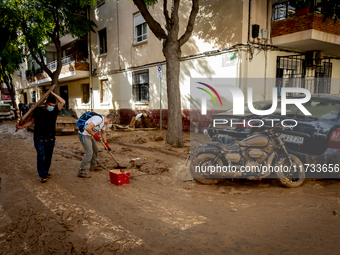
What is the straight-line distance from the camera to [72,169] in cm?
636

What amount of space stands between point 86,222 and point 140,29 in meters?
13.2

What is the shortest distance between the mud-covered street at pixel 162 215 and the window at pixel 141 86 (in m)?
9.07

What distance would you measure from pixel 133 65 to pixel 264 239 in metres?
13.5

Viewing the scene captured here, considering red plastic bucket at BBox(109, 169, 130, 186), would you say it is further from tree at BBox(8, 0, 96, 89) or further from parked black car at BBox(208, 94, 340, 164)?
tree at BBox(8, 0, 96, 89)

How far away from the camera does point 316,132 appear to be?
4.80 meters

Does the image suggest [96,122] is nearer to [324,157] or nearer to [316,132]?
[316,132]

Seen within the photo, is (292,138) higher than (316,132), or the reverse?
(316,132)

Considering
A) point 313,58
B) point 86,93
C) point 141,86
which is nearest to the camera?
point 313,58

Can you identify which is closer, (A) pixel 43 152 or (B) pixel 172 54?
(A) pixel 43 152

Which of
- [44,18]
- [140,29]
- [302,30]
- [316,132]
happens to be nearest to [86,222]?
[316,132]

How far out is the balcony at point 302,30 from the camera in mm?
9305

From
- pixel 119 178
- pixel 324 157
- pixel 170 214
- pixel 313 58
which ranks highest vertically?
pixel 313 58

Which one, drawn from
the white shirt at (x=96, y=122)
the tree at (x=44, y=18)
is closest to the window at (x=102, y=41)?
the tree at (x=44, y=18)

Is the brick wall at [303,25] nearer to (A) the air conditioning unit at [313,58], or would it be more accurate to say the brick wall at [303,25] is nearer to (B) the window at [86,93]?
(A) the air conditioning unit at [313,58]
